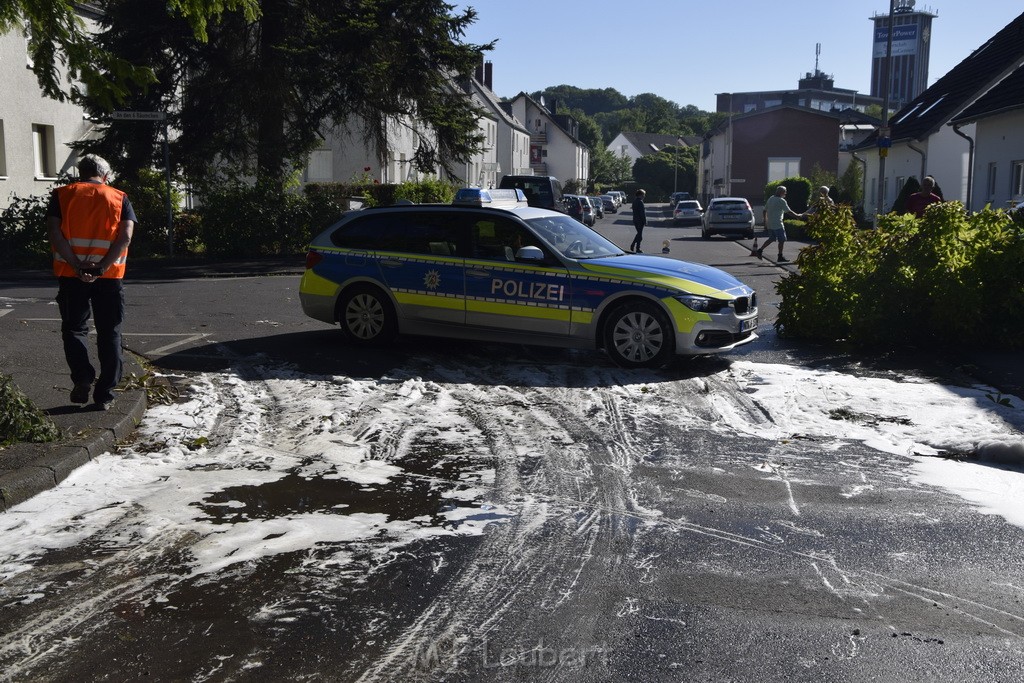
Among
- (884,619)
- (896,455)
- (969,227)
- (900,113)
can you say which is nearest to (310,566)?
(884,619)

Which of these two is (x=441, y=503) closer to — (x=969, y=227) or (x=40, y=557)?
(x=40, y=557)

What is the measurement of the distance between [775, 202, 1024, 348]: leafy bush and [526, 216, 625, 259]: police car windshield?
2.58 metres

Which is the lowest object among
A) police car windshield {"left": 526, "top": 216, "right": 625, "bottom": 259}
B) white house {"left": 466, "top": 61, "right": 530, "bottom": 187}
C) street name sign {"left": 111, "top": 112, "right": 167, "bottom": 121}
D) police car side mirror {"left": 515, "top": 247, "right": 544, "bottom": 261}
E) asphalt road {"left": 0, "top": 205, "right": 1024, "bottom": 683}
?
asphalt road {"left": 0, "top": 205, "right": 1024, "bottom": 683}

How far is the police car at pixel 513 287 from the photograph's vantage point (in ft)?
34.1

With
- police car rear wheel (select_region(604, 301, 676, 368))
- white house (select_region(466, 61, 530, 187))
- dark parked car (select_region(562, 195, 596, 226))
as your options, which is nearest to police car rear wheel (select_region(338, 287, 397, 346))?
police car rear wheel (select_region(604, 301, 676, 368))

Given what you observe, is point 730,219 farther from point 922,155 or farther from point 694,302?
point 694,302

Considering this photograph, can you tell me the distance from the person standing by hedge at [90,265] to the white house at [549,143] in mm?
107751

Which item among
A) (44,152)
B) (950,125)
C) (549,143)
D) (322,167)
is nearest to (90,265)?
(44,152)

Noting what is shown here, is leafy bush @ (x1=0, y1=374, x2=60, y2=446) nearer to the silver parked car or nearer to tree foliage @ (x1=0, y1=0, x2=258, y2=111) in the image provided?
tree foliage @ (x1=0, y1=0, x2=258, y2=111)

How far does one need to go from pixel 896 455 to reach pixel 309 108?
22075mm

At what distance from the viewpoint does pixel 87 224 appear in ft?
25.5

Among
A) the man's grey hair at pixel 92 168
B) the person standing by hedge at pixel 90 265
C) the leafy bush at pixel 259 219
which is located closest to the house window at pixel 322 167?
the leafy bush at pixel 259 219

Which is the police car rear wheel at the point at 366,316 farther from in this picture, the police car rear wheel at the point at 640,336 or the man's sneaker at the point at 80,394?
the man's sneaker at the point at 80,394

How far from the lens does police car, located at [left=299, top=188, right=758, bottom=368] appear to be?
10391 millimetres
